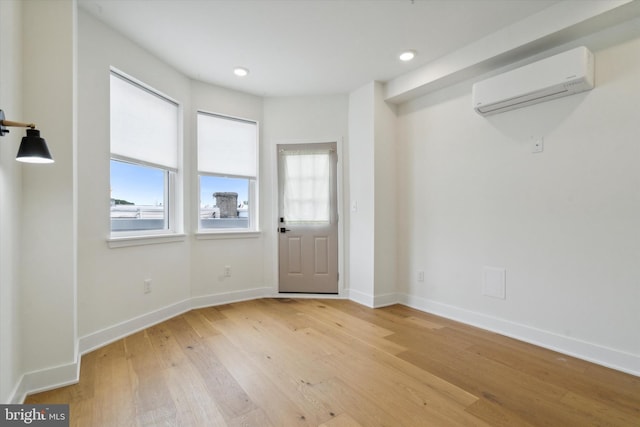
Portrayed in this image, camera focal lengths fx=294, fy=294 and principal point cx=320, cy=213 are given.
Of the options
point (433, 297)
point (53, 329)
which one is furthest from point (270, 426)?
point (433, 297)

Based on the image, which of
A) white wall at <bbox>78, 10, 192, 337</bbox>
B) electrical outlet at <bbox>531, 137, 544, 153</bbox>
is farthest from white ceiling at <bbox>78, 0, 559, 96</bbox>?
electrical outlet at <bbox>531, 137, 544, 153</bbox>

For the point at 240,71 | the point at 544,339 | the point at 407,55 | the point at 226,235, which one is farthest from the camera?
the point at 226,235

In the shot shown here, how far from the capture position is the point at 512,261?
274 centimetres

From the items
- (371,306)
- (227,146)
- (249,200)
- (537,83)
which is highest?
(537,83)

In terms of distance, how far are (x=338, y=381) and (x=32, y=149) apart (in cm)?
218

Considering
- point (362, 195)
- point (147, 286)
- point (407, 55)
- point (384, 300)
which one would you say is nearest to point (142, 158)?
point (147, 286)

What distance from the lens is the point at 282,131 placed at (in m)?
4.07

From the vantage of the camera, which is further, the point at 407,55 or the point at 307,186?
the point at 307,186

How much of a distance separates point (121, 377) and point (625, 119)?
13.2 ft

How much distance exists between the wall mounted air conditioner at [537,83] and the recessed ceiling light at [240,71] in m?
2.41

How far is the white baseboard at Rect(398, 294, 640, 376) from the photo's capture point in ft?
6.98

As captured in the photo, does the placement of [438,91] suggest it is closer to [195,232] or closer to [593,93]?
[593,93]

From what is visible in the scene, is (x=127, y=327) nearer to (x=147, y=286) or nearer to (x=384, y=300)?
(x=147, y=286)

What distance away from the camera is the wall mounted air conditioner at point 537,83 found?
2.20m
